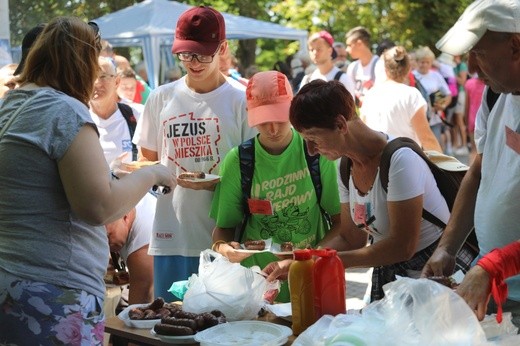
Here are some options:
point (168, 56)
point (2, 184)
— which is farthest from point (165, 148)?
point (168, 56)

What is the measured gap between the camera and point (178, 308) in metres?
3.64

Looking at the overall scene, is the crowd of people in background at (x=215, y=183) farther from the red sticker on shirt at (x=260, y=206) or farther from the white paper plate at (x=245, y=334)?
the white paper plate at (x=245, y=334)

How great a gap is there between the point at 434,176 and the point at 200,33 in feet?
5.11

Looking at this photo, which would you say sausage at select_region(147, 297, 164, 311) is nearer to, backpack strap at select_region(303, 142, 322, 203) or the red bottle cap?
the red bottle cap

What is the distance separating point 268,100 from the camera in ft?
13.8

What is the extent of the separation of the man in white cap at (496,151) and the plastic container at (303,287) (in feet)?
1.56

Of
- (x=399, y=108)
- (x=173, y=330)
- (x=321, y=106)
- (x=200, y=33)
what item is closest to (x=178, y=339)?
(x=173, y=330)

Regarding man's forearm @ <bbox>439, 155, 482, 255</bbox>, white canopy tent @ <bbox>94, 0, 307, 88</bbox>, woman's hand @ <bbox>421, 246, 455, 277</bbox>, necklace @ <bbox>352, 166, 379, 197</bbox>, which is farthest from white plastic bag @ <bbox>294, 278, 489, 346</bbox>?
white canopy tent @ <bbox>94, 0, 307, 88</bbox>

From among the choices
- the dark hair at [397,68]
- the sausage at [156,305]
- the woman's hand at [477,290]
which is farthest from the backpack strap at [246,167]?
the dark hair at [397,68]

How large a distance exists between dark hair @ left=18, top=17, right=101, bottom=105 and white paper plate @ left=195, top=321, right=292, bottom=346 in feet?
3.19

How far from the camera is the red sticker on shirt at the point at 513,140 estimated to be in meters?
2.92

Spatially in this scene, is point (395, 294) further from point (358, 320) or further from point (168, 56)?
point (168, 56)

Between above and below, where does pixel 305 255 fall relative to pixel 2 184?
below

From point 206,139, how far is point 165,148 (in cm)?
24
